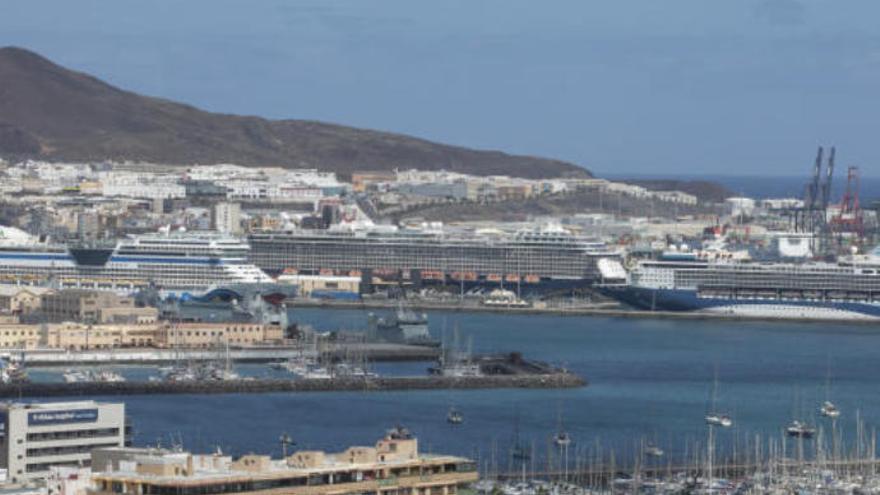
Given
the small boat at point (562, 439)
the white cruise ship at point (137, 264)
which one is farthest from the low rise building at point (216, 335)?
the white cruise ship at point (137, 264)

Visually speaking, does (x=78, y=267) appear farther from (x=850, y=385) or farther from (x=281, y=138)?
(x=281, y=138)

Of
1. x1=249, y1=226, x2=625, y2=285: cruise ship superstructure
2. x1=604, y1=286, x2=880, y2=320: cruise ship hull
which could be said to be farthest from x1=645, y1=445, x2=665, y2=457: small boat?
x1=249, y1=226, x2=625, y2=285: cruise ship superstructure

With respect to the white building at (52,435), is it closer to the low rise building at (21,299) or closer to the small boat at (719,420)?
the small boat at (719,420)

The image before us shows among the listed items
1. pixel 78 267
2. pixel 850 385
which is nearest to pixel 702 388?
pixel 850 385

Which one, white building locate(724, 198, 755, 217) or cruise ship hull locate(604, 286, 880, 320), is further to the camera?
white building locate(724, 198, 755, 217)

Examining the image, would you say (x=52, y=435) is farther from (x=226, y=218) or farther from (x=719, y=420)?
(x=226, y=218)

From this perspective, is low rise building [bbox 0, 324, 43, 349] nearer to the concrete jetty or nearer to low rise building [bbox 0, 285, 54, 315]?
the concrete jetty
